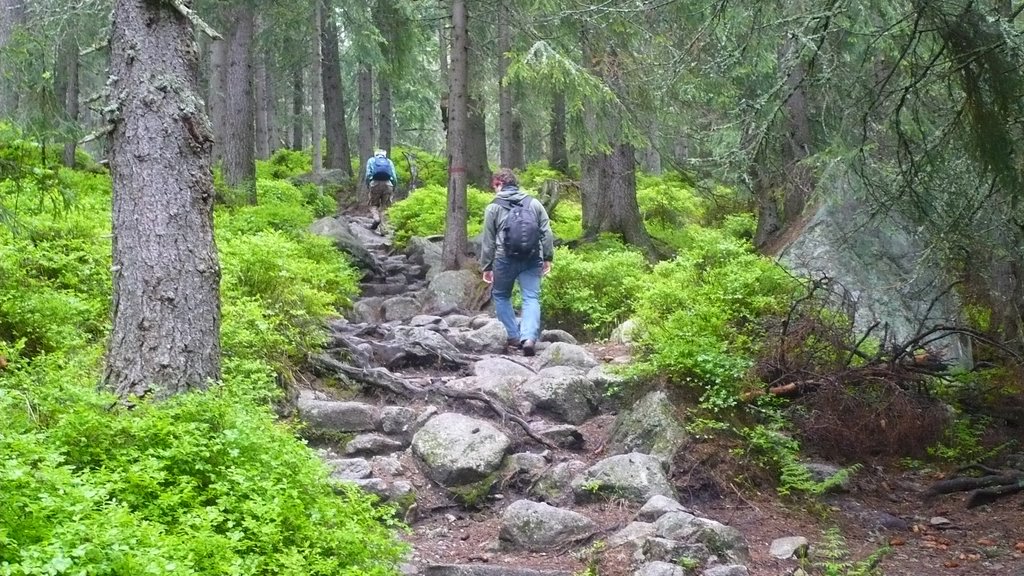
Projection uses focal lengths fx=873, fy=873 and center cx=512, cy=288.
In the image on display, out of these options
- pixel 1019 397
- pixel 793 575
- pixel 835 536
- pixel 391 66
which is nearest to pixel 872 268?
pixel 1019 397

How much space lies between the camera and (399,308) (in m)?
11.7

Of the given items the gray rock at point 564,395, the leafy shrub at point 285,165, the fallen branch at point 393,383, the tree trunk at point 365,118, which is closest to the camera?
the fallen branch at point 393,383

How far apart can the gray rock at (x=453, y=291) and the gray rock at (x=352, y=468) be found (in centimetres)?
526

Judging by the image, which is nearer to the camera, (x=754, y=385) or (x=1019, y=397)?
(x=754, y=385)

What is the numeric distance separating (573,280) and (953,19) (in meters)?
6.62

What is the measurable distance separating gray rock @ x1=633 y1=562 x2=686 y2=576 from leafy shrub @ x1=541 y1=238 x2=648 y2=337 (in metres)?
5.65

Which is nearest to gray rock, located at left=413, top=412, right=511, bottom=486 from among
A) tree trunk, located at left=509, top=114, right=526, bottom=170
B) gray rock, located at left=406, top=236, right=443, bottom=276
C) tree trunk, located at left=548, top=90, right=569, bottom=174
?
gray rock, located at left=406, top=236, right=443, bottom=276

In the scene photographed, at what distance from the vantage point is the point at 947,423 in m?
7.73

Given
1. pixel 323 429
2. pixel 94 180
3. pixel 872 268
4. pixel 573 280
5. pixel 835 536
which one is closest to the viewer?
pixel 835 536

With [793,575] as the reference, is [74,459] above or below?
above

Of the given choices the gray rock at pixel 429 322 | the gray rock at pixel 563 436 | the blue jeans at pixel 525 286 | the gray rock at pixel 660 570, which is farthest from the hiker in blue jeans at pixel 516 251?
the gray rock at pixel 660 570

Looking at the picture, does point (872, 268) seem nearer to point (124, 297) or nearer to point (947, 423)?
point (947, 423)

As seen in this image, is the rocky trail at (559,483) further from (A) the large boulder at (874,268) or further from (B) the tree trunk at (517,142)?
(B) the tree trunk at (517,142)

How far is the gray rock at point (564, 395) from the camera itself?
792 centimetres
